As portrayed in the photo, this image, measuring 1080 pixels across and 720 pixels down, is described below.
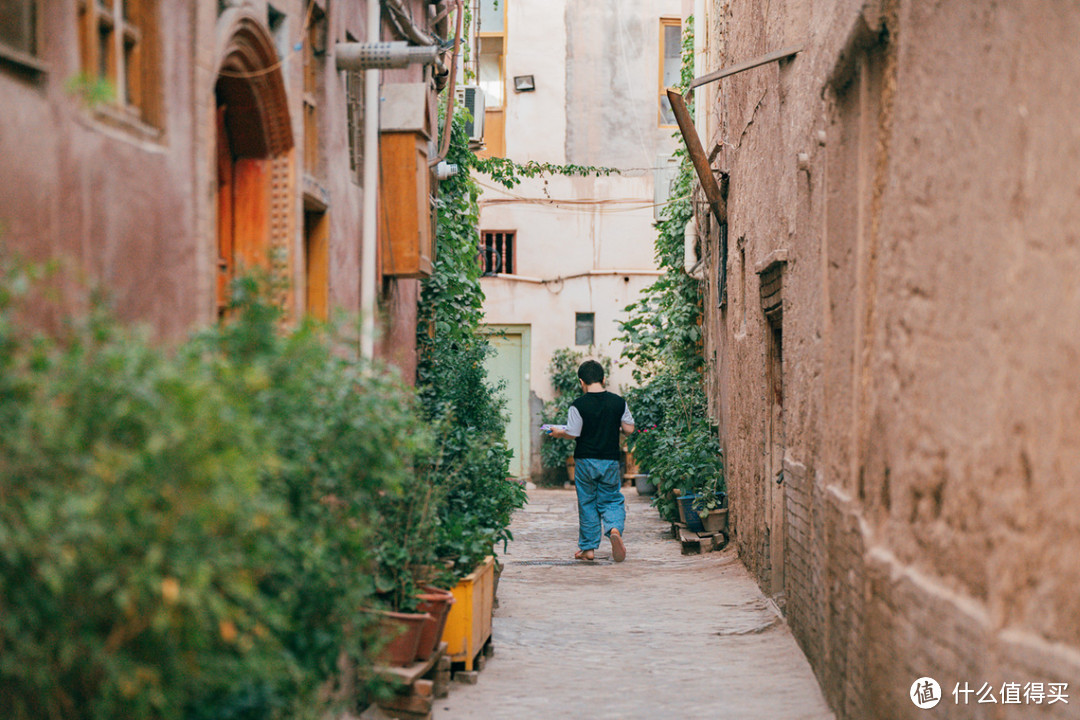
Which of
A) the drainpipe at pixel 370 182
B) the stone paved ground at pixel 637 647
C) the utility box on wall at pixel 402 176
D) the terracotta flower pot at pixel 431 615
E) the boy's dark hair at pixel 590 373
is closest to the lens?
the terracotta flower pot at pixel 431 615

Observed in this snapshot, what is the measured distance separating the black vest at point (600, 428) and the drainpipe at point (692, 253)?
11.4 ft

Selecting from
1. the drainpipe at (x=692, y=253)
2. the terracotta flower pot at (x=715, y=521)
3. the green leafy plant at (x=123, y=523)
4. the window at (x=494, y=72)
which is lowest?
the terracotta flower pot at (x=715, y=521)

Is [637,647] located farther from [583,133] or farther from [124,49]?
[583,133]

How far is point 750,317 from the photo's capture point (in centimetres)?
945

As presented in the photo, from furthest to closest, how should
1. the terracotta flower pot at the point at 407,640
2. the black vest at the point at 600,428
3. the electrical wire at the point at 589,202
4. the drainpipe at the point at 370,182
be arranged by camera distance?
the electrical wire at the point at 589,202
the black vest at the point at 600,428
the drainpipe at the point at 370,182
the terracotta flower pot at the point at 407,640

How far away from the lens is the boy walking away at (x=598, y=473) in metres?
10.3

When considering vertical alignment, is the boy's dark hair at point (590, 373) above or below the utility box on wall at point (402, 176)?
below

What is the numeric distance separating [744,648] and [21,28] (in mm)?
5663

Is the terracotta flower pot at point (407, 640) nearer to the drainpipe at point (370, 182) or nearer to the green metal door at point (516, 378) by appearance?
the drainpipe at point (370, 182)

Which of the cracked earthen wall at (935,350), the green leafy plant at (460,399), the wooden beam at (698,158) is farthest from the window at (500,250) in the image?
the cracked earthen wall at (935,350)

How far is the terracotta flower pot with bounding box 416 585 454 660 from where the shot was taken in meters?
5.12

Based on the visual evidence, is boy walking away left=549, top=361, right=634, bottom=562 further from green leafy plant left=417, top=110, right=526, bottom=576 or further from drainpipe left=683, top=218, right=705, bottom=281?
drainpipe left=683, top=218, right=705, bottom=281

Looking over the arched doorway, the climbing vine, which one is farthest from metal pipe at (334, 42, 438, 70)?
the climbing vine

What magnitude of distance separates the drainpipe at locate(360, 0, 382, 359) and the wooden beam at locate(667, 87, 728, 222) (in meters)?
3.99
